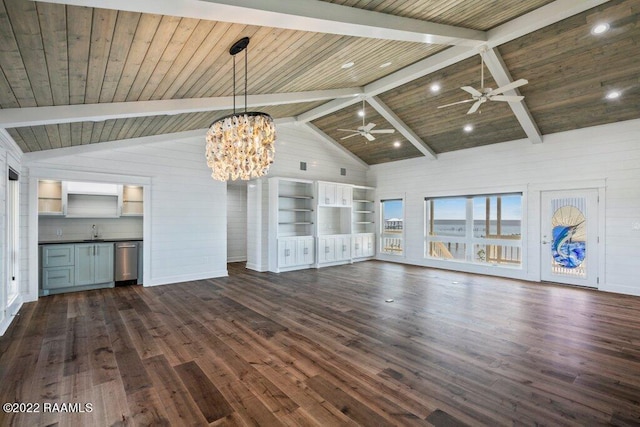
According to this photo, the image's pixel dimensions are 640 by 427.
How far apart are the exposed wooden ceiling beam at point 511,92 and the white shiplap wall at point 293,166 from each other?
5.05 meters

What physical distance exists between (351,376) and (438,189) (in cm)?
707

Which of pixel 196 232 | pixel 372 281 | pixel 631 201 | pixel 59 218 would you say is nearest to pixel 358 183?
pixel 372 281

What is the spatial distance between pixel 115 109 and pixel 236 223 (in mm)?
6545

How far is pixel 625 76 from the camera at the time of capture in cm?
498

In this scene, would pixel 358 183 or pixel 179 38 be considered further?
pixel 358 183

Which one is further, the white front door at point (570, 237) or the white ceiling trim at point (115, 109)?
the white front door at point (570, 237)

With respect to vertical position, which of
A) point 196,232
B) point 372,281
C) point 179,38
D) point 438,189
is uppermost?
point 179,38

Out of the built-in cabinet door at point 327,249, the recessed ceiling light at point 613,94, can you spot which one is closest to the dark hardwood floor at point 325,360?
the built-in cabinet door at point 327,249

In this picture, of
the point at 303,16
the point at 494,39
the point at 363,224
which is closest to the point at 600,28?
the point at 494,39

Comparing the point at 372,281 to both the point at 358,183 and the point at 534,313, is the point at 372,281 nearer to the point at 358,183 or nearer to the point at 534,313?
the point at 534,313

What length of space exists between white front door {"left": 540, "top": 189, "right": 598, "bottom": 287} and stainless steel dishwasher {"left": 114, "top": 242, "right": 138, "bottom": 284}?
9039 millimetres

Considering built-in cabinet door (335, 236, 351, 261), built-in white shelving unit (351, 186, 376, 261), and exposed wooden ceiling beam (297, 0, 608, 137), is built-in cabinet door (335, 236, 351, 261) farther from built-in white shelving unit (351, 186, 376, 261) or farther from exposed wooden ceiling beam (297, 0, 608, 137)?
exposed wooden ceiling beam (297, 0, 608, 137)

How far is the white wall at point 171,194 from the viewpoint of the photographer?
6105 mm

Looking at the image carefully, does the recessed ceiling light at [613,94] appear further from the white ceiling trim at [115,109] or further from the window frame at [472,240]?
the white ceiling trim at [115,109]
